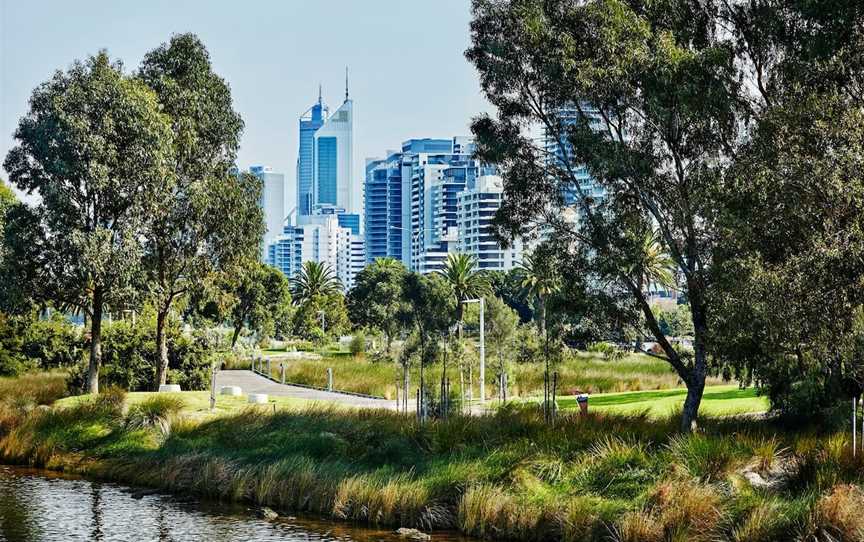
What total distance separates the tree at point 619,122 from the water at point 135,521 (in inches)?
313

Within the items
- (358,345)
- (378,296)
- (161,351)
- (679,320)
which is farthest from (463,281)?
(161,351)

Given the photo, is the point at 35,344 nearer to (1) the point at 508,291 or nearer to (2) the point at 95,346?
(2) the point at 95,346

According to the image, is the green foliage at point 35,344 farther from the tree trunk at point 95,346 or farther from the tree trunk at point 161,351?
the tree trunk at point 95,346

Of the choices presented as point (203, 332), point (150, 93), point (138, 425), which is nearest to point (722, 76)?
point (138, 425)

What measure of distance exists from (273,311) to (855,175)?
8887 centimetres

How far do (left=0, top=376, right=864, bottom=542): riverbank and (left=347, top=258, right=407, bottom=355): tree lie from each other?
8418 centimetres

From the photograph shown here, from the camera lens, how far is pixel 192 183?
3678 centimetres

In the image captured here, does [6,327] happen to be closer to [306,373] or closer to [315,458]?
[306,373]

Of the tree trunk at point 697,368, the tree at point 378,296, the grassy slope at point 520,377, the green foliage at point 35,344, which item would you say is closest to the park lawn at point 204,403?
the grassy slope at point 520,377

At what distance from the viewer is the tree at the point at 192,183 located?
3747 cm

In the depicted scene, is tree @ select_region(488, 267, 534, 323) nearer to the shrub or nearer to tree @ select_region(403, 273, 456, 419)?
tree @ select_region(403, 273, 456, 419)

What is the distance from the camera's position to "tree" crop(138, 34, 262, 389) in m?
37.5

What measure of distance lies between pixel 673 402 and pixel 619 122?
1230cm

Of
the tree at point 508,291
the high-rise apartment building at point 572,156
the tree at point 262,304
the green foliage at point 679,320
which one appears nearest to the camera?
the high-rise apartment building at point 572,156
